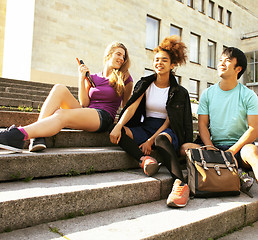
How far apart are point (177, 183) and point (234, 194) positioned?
65 centimetres

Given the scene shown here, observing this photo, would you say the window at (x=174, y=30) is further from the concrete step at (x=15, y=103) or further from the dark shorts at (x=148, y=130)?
the dark shorts at (x=148, y=130)

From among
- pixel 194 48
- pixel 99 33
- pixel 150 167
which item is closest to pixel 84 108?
pixel 150 167

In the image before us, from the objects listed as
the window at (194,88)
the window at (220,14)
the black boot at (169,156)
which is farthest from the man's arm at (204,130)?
the window at (220,14)

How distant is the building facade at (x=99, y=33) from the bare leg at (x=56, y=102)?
26.8 ft

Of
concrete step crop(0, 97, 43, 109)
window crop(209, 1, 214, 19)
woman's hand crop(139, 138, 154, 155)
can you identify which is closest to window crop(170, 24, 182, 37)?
window crop(209, 1, 214, 19)

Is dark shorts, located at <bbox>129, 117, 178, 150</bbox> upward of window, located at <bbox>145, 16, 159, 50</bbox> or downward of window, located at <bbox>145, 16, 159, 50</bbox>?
downward

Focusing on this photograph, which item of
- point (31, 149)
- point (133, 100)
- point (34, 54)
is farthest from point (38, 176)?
point (34, 54)

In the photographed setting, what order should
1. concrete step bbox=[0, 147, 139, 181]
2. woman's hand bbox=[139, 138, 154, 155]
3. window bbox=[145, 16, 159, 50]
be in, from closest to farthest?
1. concrete step bbox=[0, 147, 139, 181]
2. woman's hand bbox=[139, 138, 154, 155]
3. window bbox=[145, 16, 159, 50]

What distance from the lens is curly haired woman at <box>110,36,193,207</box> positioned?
2.94m

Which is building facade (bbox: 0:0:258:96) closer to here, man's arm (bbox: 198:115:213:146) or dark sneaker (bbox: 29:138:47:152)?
dark sneaker (bbox: 29:138:47:152)

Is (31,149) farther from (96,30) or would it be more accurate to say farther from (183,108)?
(96,30)

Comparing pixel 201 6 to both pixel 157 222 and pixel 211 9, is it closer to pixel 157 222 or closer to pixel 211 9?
pixel 211 9

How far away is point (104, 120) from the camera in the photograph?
316 cm

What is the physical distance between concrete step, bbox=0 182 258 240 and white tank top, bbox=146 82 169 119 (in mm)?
1229
